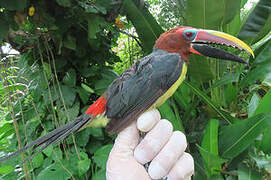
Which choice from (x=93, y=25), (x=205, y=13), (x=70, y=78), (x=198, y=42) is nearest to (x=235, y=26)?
(x=205, y=13)

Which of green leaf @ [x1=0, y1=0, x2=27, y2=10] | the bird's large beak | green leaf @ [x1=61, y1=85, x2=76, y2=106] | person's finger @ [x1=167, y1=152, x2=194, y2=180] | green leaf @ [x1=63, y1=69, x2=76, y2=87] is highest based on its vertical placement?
green leaf @ [x1=0, y1=0, x2=27, y2=10]

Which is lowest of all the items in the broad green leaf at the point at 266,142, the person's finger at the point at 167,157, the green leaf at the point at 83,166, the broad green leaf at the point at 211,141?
the broad green leaf at the point at 266,142

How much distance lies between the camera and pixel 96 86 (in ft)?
4.24

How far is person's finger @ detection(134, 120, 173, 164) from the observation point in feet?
2.52

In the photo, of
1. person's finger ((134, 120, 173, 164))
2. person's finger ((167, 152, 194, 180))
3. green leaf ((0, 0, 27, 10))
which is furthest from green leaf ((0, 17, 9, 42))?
person's finger ((167, 152, 194, 180))

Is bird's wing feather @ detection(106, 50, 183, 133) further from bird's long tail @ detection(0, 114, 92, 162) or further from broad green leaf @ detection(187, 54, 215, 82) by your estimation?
broad green leaf @ detection(187, 54, 215, 82)

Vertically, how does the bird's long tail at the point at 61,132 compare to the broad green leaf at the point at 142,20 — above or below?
below

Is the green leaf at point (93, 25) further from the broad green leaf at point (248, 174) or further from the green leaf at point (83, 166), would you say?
the broad green leaf at point (248, 174)

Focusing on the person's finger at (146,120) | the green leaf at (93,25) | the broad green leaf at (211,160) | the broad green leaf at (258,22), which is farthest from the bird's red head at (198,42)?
the broad green leaf at (258,22)

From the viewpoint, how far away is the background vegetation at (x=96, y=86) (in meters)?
1.08

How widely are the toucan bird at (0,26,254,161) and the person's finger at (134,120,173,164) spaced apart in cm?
9

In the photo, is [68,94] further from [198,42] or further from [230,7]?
[230,7]

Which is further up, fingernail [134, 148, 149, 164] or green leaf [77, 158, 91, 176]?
fingernail [134, 148, 149, 164]

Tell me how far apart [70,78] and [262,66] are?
1.17 metres
